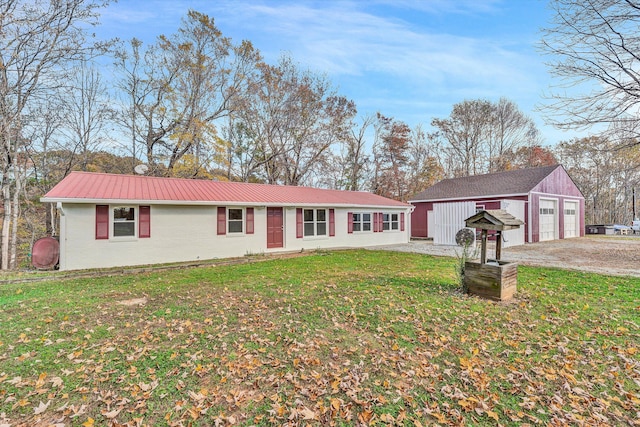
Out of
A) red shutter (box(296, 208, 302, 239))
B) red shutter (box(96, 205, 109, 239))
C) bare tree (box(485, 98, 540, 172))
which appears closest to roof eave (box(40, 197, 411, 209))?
red shutter (box(96, 205, 109, 239))

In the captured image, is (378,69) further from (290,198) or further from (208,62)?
(208,62)

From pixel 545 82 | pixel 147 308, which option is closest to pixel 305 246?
pixel 147 308

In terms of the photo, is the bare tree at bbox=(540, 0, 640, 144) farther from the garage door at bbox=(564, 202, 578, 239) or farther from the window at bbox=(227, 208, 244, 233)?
the garage door at bbox=(564, 202, 578, 239)

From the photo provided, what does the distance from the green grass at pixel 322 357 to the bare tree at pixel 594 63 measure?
393 centimetres

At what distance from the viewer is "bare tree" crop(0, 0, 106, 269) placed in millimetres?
8844

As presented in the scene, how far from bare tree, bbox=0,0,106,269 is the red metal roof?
2.21 m

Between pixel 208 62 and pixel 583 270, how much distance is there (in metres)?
20.6

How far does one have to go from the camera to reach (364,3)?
1005 centimetres

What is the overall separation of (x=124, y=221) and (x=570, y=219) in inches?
1018

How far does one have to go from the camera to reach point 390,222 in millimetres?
17484

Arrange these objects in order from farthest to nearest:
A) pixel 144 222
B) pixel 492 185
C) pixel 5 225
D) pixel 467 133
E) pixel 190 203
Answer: pixel 467 133 → pixel 492 185 → pixel 190 203 → pixel 144 222 → pixel 5 225

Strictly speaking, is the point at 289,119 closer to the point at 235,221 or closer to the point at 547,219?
the point at 235,221

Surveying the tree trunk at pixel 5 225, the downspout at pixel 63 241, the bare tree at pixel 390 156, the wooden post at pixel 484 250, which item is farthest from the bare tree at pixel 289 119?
the wooden post at pixel 484 250

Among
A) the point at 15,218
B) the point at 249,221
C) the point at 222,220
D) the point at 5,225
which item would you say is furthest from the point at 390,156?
the point at 5,225
